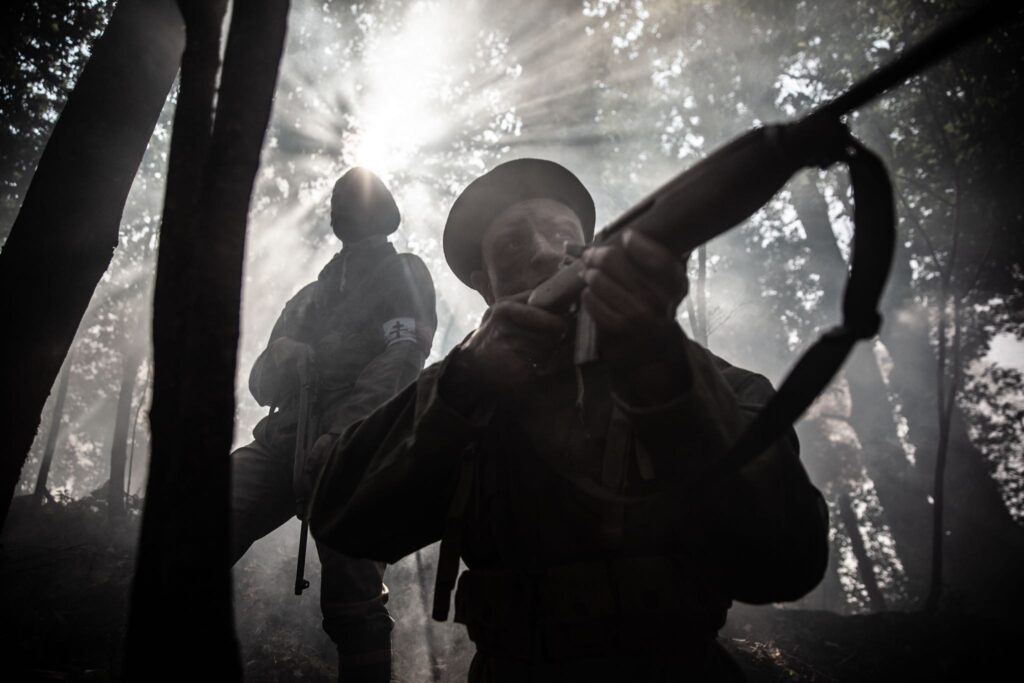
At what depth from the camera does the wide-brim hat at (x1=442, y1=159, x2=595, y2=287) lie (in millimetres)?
2734

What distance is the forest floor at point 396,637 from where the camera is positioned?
579 cm

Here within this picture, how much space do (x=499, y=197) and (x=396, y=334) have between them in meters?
1.30

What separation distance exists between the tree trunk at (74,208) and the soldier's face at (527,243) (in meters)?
2.46

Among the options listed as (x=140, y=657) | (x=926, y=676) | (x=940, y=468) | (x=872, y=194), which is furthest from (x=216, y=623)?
(x=940, y=468)

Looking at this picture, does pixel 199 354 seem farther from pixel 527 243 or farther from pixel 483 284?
pixel 483 284

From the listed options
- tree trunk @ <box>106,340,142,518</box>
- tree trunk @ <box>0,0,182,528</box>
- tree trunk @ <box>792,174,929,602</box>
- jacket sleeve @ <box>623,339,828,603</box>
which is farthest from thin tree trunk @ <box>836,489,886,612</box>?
tree trunk @ <box>106,340,142,518</box>

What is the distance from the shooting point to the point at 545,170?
2824 mm

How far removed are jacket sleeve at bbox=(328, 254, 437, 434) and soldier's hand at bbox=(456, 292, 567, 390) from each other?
1503 mm

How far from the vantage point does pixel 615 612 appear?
1515mm

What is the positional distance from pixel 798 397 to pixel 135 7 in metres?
4.35

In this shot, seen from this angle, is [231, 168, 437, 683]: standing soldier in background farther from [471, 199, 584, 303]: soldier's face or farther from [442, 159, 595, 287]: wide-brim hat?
[471, 199, 584, 303]: soldier's face

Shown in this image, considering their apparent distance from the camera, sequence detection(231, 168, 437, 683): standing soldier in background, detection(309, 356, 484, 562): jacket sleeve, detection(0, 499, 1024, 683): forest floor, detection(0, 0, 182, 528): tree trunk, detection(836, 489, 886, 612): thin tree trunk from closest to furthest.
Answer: detection(309, 356, 484, 562): jacket sleeve
detection(0, 0, 182, 528): tree trunk
detection(231, 168, 437, 683): standing soldier in background
detection(0, 499, 1024, 683): forest floor
detection(836, 489, 886, 612): thin tree trunk

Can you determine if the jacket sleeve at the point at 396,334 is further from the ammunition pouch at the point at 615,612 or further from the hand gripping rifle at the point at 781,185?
the hand gripping rifle at the point at 781,185

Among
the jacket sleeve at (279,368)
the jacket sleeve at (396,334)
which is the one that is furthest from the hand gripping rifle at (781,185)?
the jacket sleeve at (279,368)
